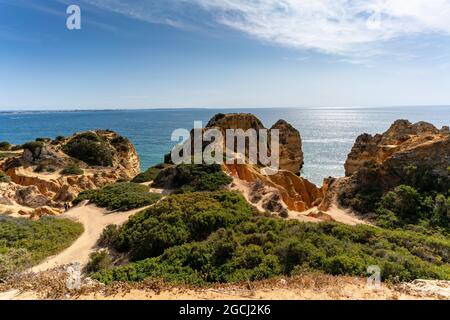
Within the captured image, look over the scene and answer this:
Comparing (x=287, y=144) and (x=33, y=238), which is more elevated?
(x=287, y=144)

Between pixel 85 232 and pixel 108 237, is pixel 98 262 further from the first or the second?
pixel 85 232

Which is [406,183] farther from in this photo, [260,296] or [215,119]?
[215,119]

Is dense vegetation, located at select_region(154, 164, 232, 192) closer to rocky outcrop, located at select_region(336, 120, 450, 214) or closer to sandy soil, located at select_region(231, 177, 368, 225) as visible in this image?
sandy soil, located at select_region(231, 177, 368, 225)

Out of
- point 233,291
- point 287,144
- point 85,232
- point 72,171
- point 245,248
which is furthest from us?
point 287,144

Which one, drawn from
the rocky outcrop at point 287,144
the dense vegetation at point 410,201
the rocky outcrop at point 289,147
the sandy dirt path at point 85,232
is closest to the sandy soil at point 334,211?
the dense vegetation at point 410,201

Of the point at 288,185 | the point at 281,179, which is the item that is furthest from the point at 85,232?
A: the point at 288,185

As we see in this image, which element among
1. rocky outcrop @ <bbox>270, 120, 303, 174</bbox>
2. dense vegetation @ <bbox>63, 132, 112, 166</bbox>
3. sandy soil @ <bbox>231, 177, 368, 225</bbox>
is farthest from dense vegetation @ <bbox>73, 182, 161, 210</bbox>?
rocky outcrop @ <bbox>270, 120, 303, 174</bbox>

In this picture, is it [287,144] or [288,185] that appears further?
[287,144]

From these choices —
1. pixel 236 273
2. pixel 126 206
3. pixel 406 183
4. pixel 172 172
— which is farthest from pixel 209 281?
pixel 406 183
